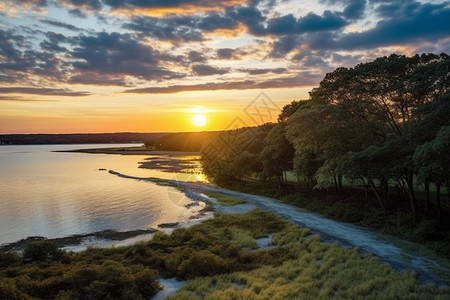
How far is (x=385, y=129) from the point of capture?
123ft

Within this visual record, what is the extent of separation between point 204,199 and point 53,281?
3810 cm

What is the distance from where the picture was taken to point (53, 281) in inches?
696

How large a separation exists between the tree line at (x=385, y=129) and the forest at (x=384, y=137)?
0.07 m

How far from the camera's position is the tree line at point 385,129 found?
23344mm

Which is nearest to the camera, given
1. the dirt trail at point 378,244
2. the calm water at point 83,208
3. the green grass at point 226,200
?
the dirt trail at point 378,244

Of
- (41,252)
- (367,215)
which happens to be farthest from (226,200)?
(41,252)

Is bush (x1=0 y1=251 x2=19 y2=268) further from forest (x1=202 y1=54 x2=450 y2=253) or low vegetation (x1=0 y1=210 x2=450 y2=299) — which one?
forest (x1=202 y1=54 x2=450 y2=253)

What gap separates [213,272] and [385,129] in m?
26.2

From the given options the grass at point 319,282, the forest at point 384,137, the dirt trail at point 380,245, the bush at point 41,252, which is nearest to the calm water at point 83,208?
the bush at point 41,252

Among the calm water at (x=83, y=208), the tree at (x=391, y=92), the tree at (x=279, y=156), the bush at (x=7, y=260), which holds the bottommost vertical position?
the calm water at (x=83, y=208)

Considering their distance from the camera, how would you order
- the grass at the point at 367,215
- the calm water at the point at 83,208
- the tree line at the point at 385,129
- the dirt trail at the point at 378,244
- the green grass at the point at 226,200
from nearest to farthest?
1. the dirt trail at the point at 378,244
2. the tree line at the point at 385,129
3. the grass at the point at 367,215
4. the calm water at the point at 83,208
5. the green grass at the point at 226,200

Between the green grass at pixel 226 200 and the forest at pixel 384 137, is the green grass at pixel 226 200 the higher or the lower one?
the lower one

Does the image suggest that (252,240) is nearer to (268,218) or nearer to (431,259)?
(268,218)

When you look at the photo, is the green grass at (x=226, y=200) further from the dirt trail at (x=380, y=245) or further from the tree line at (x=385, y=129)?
the tree line at (x=385, y=129)
